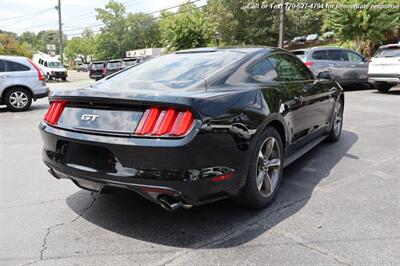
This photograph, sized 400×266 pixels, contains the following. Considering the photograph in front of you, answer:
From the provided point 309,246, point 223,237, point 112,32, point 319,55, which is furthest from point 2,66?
point 112,32

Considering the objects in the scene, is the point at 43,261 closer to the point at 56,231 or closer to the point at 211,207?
the point at 56,231

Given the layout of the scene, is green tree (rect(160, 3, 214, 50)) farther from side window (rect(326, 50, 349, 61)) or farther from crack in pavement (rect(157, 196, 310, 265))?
crack in pavement (rect(157, 196, 310, 265))

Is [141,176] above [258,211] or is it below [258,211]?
above

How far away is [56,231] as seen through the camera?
3219 millimetres

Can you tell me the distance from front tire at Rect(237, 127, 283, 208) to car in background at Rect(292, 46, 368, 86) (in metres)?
10.1

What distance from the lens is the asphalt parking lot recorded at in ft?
9.19

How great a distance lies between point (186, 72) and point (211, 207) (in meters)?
1.29

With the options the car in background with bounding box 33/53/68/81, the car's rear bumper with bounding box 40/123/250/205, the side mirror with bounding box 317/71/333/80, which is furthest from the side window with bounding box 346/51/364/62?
the car in background with bounding box 33/53/68/81

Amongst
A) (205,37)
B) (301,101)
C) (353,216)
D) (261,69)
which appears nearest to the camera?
(353,216)

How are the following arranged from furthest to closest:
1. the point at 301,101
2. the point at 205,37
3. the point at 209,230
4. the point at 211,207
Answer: the point at 205,37 < the point at 301,101 < the point at 211,207 < the point at 209,230

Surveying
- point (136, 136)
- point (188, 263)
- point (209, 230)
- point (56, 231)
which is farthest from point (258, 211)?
point (56, 231)

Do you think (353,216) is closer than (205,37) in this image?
Yes

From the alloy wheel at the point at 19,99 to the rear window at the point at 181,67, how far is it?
7970mm

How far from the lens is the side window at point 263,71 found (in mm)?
3744
